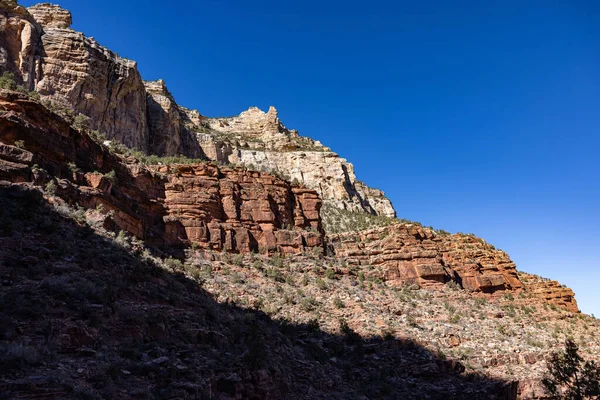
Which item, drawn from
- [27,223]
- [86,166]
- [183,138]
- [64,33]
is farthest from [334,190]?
[27,223]

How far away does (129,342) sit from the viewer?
9.97 meters

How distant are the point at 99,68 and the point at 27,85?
29.6ft

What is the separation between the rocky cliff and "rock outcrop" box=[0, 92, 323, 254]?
942 centimetres

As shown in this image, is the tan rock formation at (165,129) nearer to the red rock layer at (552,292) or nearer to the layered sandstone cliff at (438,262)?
the layered sandstone cliff at (438,262)

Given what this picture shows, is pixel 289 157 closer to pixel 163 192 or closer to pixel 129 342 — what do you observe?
pixel 163 192

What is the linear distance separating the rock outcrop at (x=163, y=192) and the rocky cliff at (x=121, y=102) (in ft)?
30.9

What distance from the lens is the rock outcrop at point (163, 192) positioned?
1872 cm

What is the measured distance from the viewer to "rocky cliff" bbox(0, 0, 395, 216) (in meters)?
42.1

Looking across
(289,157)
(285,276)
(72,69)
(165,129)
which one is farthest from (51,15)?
(285,276)

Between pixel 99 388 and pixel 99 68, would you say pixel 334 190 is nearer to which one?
A: pixel 99 68

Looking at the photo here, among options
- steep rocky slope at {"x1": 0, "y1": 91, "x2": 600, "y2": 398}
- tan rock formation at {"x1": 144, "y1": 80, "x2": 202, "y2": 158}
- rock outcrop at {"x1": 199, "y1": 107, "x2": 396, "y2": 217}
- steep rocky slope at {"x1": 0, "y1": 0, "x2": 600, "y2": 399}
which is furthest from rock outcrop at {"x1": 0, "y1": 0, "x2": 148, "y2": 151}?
rock outcrop at {"x1": 199, "y1": 107, "x2": 396, "y2": 217}

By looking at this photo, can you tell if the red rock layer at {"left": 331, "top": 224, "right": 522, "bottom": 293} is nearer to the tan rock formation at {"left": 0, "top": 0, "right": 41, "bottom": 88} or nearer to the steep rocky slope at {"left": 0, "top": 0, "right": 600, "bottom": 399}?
the steep rocky slope at {"left": 0, "top": 0, "right": 600, "bottom": 399}

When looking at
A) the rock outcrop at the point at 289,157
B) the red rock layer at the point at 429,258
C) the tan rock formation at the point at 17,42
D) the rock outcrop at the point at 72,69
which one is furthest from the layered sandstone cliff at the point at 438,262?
the tan rock formation at the point at 17,42

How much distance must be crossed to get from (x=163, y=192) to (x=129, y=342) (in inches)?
879
